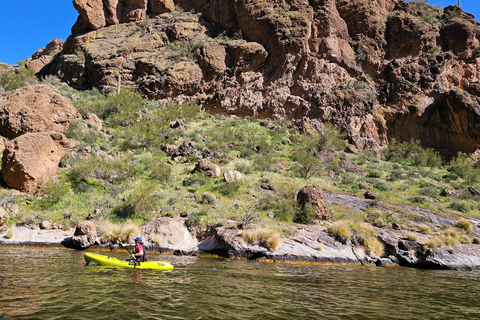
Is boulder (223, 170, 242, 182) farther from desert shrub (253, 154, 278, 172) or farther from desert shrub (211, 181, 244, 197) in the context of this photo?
desert shrub (253, 154, 278, 172)

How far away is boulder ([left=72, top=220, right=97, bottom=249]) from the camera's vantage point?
41.2 ft

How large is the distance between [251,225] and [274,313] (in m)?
8.23

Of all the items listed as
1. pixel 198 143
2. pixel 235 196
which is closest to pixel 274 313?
pixel 235 196

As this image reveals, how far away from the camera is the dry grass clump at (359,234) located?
13.5 metres

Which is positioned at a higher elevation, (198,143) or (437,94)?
(437,94)

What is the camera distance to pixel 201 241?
13797mm

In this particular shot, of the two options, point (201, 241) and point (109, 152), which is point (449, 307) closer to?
point (201, 241)

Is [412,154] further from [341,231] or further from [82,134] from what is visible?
[82,134]

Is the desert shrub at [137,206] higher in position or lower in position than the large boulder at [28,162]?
lower

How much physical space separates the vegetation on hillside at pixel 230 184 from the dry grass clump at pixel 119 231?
1.82 feet

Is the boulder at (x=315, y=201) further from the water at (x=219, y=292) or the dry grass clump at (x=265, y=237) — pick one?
the water at (x=219, y=292)

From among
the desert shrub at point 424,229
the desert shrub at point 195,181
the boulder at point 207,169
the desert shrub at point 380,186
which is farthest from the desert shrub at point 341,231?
the desert shrub at point 380,186

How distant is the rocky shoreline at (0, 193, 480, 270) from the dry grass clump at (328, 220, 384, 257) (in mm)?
253

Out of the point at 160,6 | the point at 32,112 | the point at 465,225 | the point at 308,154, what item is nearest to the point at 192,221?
the point at 32,112
